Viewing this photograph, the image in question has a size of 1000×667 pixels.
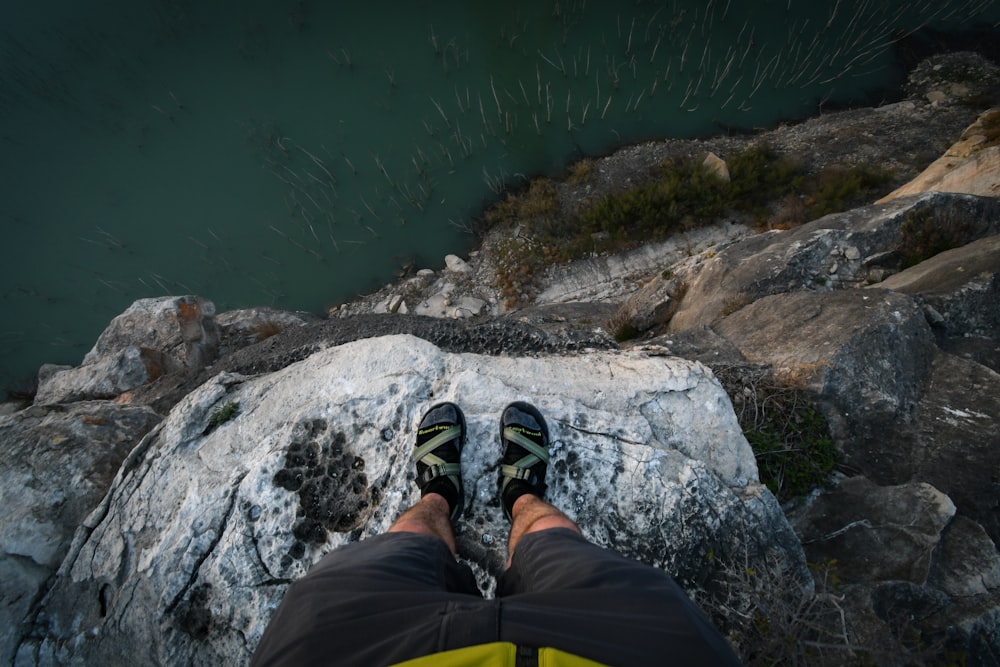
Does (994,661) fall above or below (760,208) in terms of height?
above

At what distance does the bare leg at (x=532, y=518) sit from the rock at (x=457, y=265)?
5721 mm

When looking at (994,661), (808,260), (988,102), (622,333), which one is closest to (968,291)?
(808,260)

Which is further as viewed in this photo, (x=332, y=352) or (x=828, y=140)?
(x=828, y=140)

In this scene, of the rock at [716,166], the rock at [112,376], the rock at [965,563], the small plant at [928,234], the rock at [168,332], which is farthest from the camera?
the rock at [716,166]

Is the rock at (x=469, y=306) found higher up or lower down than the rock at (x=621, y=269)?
higher up

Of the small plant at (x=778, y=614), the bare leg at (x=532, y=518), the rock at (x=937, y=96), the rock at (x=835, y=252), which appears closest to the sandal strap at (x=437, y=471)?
the bare leg at (x=532, y=518)

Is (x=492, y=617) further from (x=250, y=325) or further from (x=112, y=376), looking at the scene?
(x=250, y=325)

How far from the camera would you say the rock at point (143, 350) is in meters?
4.76

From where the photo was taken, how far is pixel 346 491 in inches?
93.7

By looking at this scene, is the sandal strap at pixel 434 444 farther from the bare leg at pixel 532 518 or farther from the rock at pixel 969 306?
the rock at pixel 969 306

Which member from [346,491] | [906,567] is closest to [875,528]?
[906,567]

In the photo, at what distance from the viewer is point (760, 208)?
274 inches

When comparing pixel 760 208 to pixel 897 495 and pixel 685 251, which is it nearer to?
pixel 685 251

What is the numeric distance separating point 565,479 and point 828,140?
27.1 feet
